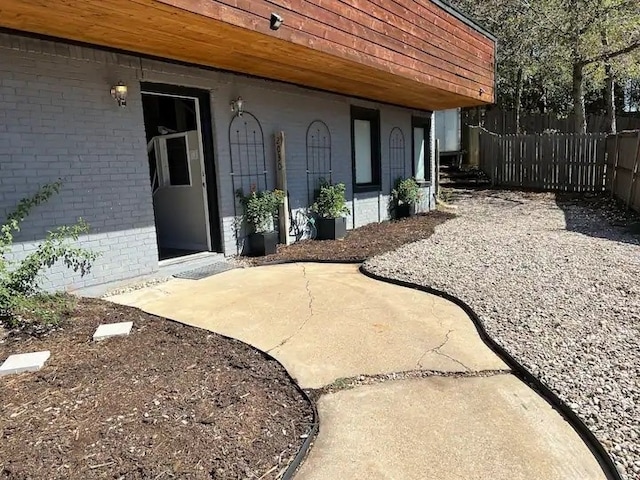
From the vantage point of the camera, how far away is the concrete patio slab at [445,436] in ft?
6.52

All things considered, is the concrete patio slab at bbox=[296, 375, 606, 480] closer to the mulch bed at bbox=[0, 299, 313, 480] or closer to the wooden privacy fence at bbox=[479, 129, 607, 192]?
the mulch bed at bbox=[0, 299, 313, 480]

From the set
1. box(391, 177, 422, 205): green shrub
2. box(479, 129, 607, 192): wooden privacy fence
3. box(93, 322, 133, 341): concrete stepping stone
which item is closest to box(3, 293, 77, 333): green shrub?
box(93, 322, 133, 341): concrete stepping stone

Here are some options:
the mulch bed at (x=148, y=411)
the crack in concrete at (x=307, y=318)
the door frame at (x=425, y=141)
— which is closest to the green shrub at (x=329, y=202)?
the crack in concrete at (x=307, y=318)

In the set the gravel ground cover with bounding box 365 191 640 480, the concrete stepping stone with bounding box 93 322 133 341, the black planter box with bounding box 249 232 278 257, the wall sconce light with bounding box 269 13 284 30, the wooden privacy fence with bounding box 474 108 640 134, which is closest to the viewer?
the gravel ground cover with bounding box 365 191 640 480

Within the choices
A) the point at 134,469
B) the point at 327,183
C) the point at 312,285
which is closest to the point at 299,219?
the point at 327,183

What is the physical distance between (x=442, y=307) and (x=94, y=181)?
142 inches

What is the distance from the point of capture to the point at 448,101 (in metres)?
9.30

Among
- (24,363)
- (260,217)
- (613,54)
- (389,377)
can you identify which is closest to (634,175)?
(613,54)

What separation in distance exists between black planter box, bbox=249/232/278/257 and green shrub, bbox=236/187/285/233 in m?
0.08

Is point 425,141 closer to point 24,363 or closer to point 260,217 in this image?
point 260,217

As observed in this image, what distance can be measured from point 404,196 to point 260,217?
177 inches

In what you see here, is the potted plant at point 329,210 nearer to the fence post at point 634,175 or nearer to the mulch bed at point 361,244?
the mulch bed at point 361,244

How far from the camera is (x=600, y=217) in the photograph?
936 cm

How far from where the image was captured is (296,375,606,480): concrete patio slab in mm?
1988
